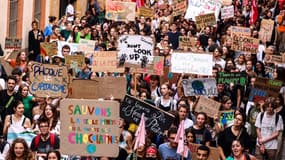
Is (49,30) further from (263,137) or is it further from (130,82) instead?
(263,137)

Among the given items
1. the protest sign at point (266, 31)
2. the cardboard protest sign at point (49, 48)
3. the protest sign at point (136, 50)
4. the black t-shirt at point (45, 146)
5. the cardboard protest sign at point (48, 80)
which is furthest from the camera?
the protest sign at point (266, 31)

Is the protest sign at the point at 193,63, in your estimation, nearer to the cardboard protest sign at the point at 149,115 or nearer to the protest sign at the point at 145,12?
the cardboard protest sign at the point at 149,115

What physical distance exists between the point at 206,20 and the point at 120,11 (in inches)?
81.8

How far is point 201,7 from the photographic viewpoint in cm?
2448

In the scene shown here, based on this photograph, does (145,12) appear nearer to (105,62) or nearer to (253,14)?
(253,14)

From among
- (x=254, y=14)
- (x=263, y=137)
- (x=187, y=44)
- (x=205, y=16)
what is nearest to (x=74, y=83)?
(x=263, y=137)

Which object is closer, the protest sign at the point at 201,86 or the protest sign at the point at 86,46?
the protest sign at the point at 201,86

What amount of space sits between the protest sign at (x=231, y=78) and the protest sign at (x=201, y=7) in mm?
7766

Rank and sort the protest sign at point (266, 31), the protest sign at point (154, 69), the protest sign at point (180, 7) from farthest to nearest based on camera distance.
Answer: the protest sign at point (180, 7) → the protest sign at point (266, 31) → the protest sign at point (154, 69)

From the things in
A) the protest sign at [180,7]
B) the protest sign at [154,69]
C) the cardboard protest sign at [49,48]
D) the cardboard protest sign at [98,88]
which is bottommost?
the cardboard protest sign at [98,88]

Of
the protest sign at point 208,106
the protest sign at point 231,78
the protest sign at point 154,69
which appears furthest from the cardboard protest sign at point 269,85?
the protest sign at point 154,69

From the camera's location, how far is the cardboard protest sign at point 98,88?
13.1m

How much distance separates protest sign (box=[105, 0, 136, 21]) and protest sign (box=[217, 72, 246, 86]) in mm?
6625

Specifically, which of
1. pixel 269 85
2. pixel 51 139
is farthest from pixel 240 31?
pixel 51 139
